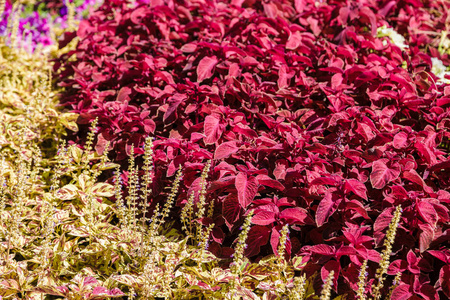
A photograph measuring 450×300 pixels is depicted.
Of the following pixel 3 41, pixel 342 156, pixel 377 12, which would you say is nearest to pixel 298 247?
pixel 342 156

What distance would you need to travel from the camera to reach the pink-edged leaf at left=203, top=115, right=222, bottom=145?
2239 mm

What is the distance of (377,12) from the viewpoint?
348 centimetres

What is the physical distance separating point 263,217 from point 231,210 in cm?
17

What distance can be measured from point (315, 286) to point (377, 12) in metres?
2.34

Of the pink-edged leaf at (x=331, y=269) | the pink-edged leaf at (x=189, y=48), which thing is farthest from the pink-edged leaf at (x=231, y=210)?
the pink-edged leaf at (x=189, y=48)

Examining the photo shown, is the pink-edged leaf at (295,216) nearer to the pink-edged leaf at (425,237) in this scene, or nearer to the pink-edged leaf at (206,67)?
the pink-edged leaf at (425,237)

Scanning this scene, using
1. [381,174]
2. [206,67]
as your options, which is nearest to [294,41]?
[206,67]

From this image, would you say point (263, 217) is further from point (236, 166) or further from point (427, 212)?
point (427, 212)

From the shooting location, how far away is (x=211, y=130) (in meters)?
2.26

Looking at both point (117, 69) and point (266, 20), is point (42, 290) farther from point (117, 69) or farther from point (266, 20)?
point (266, 20)

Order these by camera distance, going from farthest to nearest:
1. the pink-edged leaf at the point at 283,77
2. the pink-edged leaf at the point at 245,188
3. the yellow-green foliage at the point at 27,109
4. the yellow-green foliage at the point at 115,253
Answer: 1. the yellow-green foliage at the point at 27,109
2. the pink-edged leaf at the point at 283,77
3. the pink-edged leaf at the point at 245,188
4. the yellow-green foliage at the point at 115,253

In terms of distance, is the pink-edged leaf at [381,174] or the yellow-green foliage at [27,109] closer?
the pink-edged leaf at [381,174]

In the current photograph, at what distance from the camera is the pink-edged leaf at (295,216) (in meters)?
1.98

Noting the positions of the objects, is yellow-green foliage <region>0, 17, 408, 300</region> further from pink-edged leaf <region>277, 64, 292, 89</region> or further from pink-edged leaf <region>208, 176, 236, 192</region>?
pink-edged leaf <region>277, 64, 292, 89</region>
